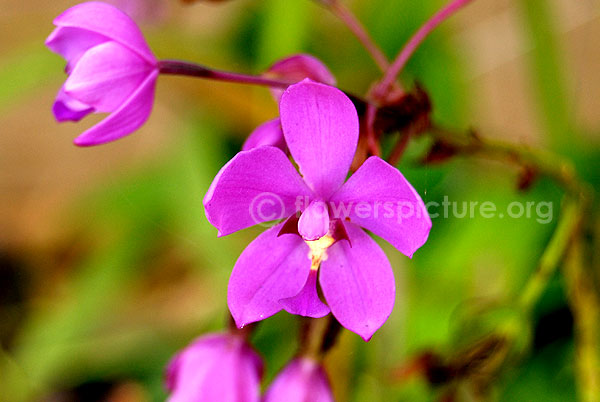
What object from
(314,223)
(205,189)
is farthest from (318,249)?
(205,189)

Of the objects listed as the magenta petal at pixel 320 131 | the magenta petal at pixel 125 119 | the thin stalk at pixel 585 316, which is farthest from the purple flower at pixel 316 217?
the thin stalk at pixel 585 316

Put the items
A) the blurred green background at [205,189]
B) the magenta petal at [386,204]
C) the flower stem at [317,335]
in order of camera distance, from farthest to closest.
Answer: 1. the blurred green background at [205,189]
2. the flower stem at [317,335]
3. the magenta petal at [386,204]

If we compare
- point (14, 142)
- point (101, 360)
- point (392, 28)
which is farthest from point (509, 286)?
point (14, 142)

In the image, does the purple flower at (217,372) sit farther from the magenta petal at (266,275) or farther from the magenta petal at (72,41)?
the magenta petal at (72,41)

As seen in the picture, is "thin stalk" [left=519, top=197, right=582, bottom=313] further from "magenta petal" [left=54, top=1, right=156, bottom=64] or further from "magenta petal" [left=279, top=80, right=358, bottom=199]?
"magenta petal" [left=54, top=1, right=156, bottom=64]

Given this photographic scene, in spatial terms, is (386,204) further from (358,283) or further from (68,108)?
(68,108)

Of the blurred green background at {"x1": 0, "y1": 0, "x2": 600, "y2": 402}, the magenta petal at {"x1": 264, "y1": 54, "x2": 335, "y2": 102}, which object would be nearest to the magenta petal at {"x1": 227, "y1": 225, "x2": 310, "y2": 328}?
the magenta petal at {"x1": 264, "y1": 54, "x2": 335, "y2": 102}

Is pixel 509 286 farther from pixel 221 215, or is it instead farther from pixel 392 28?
pixel 221 215
